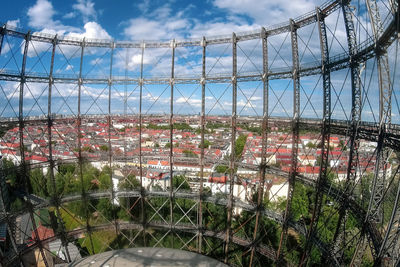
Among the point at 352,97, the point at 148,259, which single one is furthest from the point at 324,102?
the point at 148,259

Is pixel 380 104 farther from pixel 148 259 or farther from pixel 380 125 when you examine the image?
pixel 148 259

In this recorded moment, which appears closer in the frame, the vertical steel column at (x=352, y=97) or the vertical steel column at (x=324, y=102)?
the vertical steel column at (x=352, y=97)

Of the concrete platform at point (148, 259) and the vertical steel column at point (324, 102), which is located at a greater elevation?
the vertical steel column at point (324, 102)

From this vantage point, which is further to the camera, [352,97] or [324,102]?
[324,102]

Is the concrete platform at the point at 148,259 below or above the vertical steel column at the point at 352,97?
below

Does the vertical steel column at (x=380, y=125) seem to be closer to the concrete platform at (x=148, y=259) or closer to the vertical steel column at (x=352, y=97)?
the vertical steel column at (x=352, y=97)

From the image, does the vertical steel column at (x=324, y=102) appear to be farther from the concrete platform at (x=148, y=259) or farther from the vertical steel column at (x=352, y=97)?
the concrete platform at (x=148, y=259)

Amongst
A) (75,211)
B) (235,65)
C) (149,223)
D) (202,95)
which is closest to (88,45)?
(202,95)

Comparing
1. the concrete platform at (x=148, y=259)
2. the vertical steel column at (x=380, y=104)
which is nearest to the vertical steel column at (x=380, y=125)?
the vertical steel column at (x=380, y=104)

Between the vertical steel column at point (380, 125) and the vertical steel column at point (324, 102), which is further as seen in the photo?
the vertical steel column at point (324, 102)
